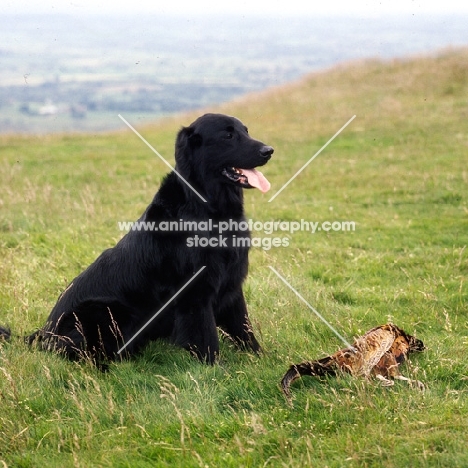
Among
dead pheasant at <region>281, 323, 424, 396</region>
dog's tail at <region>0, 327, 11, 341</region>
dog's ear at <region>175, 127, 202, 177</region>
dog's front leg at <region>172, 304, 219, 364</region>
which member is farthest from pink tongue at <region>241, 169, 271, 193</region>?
dog's tail at <region>0, 327, 11, 341</region>

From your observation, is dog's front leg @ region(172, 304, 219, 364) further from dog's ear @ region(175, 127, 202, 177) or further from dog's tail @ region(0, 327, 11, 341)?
dog's tail @ region(0, 327, 11, 341)

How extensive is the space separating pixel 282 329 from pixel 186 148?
1.54m

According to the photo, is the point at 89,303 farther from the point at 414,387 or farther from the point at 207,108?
the point at 207,108

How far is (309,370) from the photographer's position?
12.2 feet

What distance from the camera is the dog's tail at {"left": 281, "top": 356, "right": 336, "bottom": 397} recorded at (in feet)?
11.8

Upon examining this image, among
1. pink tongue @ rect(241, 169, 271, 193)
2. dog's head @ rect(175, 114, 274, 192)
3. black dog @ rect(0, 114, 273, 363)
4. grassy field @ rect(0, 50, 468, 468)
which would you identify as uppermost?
dog's head @ rect(175, 114, 274, 192)

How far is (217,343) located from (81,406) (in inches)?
48.3

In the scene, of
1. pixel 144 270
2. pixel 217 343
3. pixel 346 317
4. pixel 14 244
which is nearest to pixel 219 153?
pixel 144 270

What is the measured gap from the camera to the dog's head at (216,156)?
443 cm

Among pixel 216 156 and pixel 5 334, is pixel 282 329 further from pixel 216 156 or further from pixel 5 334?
pixel 5 334

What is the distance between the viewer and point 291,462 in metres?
2.85

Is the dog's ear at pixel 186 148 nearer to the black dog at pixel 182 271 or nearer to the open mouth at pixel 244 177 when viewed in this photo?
the black dog at pixel 182 271

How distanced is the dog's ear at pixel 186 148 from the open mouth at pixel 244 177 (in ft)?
0.86

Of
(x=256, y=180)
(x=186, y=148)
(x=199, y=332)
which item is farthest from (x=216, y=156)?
(x=199, y=332)
